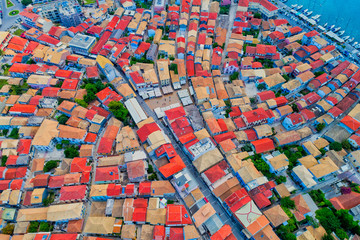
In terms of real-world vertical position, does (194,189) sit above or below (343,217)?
below

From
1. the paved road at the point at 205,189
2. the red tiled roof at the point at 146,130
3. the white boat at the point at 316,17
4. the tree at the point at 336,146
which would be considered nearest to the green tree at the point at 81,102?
the paved road at the point at 205,189

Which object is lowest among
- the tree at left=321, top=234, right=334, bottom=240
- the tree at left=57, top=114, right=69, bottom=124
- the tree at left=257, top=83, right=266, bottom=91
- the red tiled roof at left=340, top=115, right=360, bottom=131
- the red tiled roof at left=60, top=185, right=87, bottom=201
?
the red tiled roof at left=60, top=185, right=87, bottom=201

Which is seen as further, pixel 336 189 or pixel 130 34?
Result: pixel 130 34

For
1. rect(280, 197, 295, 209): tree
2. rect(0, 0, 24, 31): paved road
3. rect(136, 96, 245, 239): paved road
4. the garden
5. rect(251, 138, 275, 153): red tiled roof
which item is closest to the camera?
rect(136, 96, 245, 239): paved road

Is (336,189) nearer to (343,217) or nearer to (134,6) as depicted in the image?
(343,217)

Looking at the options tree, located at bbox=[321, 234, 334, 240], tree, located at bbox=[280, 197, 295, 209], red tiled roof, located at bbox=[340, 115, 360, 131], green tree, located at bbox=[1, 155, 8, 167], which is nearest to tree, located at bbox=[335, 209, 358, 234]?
tree, located at bbox=[321, 234, 334, 240]

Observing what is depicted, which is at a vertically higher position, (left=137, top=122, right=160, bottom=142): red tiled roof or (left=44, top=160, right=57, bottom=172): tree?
(left=137, top=122, right=160, bottom=142): red tiled roof

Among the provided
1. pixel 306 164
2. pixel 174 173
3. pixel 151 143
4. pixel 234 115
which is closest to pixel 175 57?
pixel 234 115

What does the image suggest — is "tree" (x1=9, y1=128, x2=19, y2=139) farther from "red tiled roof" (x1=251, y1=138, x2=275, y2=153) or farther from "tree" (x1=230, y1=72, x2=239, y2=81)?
"tree" (x1=230, y1=72, x2=239, y2=81)

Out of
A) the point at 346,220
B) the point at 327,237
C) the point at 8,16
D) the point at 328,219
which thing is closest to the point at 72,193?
the point at 327,237
